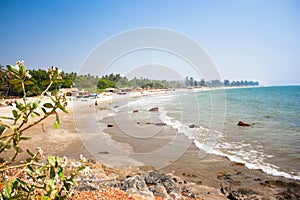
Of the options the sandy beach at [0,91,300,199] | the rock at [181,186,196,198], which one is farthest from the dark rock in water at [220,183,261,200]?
the rock at [181,186,196,198]

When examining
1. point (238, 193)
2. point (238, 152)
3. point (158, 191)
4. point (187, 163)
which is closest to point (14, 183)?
point (158, 191)

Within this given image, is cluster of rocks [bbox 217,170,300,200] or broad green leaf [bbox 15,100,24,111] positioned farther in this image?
cluster of rocks [bbox 217,170,300,200]

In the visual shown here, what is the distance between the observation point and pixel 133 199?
377 centimetres

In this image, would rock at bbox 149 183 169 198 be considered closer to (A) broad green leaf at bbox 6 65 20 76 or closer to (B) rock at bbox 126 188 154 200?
(B) rock at bbox 126 188 154 200

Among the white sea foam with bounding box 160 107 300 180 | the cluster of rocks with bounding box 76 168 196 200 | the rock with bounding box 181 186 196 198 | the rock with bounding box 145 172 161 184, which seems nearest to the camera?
the cluster of rocks with bounding box 76 168 196 200

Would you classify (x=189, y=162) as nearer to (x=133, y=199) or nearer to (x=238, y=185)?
(x=238, y=185)

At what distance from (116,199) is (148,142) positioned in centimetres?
756

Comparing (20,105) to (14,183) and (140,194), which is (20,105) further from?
(140,194)

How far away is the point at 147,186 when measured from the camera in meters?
5.22

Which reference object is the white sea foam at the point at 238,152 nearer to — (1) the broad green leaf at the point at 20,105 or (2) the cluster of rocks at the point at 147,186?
(2) the cluster of rocks at the point at 147,186

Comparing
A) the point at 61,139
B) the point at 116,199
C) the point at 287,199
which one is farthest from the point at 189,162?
the point at 61,139

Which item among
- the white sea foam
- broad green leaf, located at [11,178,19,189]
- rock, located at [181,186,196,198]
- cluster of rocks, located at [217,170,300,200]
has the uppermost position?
broad green leaf, located at [11,178,19,189]

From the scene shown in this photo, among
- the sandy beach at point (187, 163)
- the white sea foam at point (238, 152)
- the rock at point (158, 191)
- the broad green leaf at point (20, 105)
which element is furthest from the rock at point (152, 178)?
the broad green leaf at point (20, 105)

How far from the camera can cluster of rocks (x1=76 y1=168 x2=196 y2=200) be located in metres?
4.35
